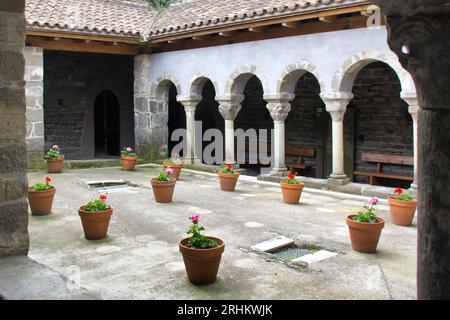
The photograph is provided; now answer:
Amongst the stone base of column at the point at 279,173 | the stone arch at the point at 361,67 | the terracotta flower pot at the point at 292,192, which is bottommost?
the terracotta flower pot at the point at 292,192

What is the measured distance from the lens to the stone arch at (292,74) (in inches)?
320

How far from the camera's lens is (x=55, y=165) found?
9.43 meters

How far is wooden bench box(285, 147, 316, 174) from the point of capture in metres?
11.8

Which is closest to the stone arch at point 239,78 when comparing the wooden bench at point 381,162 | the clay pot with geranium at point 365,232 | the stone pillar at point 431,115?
the wooden bench at point 381,162

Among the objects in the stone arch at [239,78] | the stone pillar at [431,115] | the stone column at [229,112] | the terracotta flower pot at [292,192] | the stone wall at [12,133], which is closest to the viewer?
the stone pillar at [431,115]

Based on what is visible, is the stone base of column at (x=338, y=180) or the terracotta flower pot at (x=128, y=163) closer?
the stone base of column at (x=338, y=180)

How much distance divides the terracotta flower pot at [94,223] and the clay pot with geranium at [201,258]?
1472 mm

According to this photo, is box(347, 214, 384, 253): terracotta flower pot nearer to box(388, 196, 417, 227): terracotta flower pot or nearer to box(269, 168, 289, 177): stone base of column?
box(388, 196, 417, 227): terracotta flower pot

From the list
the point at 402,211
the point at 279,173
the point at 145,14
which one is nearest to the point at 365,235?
the point at 402,211

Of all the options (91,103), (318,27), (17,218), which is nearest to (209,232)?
(17,218)

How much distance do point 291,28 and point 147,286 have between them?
5992 millimetres

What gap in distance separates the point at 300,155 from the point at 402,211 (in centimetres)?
638

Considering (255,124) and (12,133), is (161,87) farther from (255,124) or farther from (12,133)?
(12,133)

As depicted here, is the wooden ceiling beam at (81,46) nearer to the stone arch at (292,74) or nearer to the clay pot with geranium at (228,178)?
the stone arch at (292,74)
